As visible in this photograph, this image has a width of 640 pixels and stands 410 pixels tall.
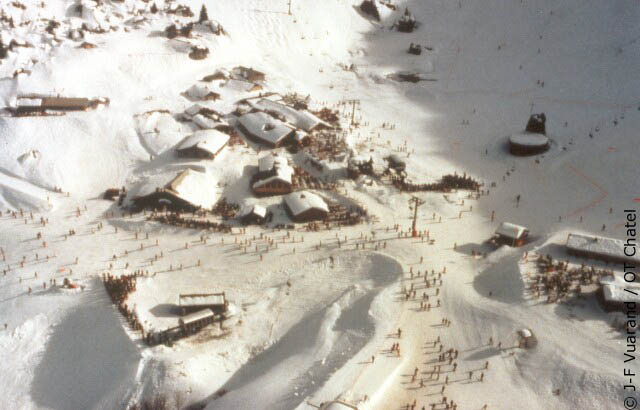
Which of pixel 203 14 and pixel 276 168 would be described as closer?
pixel 276 168

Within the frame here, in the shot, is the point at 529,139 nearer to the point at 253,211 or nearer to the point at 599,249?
the point at 599,249

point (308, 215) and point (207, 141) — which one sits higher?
point (207, 141)

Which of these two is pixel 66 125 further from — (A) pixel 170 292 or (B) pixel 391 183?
(B) pixel 391 183

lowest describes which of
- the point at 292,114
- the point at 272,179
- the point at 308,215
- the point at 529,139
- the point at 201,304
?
the point at 201,304

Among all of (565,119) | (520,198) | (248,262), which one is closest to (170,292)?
(248,262)

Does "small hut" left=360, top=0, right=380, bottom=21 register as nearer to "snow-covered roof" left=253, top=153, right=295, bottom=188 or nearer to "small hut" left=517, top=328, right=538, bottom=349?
"snow-covered roof" left=253, top=153, right=295, bottom=188

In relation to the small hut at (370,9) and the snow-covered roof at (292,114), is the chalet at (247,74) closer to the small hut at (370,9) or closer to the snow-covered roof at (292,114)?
the snow-covered roof at (292,114)

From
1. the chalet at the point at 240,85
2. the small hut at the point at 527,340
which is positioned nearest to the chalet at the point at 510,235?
the small hut at the point at 527,340

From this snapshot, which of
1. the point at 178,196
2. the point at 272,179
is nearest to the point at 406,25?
the point at 272,179
